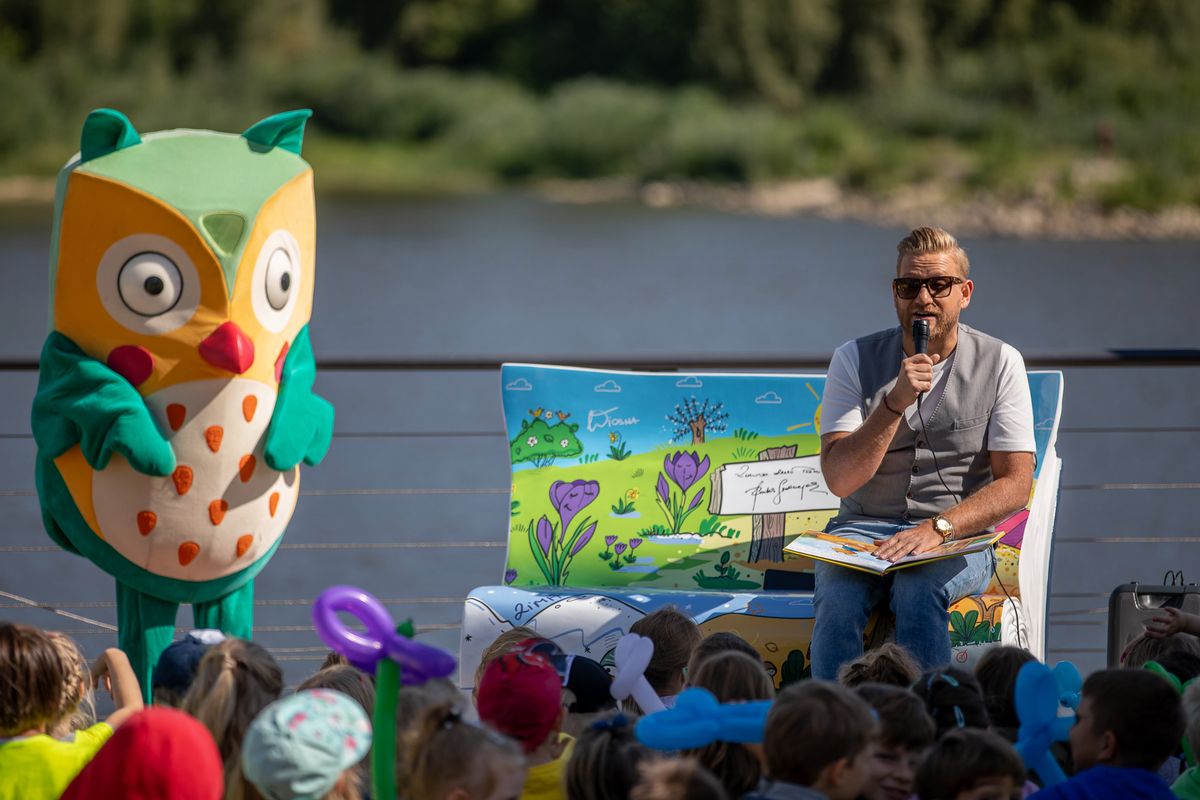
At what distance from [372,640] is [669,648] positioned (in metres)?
0.91

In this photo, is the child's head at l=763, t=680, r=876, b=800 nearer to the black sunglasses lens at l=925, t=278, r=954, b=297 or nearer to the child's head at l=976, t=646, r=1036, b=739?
the child's head at l=976, t=646, r=1036, b=739

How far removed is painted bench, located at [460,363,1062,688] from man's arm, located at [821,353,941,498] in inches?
13.8

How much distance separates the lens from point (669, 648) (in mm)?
2762

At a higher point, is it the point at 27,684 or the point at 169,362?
the point at 169,362

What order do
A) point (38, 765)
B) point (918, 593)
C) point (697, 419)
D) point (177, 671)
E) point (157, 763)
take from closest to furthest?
point (157, 763), point (38, 765), point (177, 671), point (918, 593), point (697, 419)

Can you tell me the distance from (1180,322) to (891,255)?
21.5 feet

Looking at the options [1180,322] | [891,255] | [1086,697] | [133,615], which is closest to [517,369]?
[133,615]

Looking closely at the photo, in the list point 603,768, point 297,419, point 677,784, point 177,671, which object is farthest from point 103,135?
point 677,784

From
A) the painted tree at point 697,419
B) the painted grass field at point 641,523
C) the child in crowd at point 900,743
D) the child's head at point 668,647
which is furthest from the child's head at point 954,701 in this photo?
the painted tree at point 697,419

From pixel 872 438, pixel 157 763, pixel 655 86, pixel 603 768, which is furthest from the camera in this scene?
pixel 655 86

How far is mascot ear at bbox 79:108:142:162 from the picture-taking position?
10.0 feet

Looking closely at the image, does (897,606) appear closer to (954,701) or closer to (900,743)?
(954,701)

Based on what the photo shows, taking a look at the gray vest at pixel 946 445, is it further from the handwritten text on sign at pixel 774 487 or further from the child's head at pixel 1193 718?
the child's head at pixel 1193 718

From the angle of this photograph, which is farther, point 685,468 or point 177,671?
point 685,468
